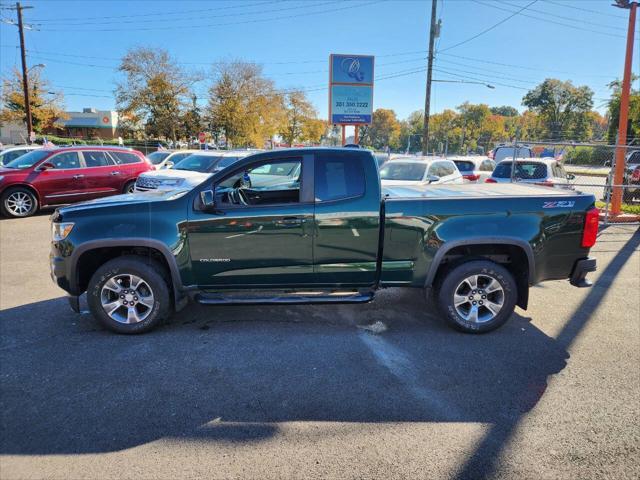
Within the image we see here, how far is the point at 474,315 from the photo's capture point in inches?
178

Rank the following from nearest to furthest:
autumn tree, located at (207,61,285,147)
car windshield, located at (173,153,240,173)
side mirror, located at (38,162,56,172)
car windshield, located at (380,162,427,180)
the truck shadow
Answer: the truck shadow
side mirror, located at (38,162,56,172)
car windshield, located at (380,162,427,180)
car windshield, located at (173,153,240,173)
autumn tree, located at (207,61,285,147)

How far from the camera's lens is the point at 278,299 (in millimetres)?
4449

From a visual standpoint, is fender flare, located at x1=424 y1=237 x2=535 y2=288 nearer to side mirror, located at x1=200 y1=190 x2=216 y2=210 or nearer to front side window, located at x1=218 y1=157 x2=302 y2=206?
front side window, located at x1=218 y1=157 x2=302 y2=206

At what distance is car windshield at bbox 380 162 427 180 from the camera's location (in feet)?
37.7

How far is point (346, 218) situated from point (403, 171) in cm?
783

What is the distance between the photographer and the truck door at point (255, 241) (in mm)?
4324

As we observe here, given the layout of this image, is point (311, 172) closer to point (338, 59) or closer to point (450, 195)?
point (450, 195)

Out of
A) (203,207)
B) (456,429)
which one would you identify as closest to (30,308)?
(203,207)

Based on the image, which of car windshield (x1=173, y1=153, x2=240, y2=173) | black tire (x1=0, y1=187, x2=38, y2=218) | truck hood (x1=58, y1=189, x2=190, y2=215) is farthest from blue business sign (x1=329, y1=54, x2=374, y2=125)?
truck hood (x1=58, y1=189, x2=190, y2=215)

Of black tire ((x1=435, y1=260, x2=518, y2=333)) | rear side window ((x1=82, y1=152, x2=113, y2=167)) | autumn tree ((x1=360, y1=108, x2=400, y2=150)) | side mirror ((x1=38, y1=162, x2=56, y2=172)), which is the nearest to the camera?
black tire ((x1=435, y1=260, x2=518, y2=333))

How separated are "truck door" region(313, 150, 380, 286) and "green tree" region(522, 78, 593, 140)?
3070 inches

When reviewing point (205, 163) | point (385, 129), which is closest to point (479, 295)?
point (205, 163)

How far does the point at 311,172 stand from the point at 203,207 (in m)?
1.14

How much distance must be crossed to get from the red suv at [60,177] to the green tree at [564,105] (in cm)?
7455
